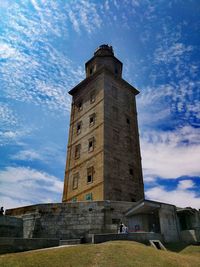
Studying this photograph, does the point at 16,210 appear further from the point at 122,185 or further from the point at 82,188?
the point at 122,185

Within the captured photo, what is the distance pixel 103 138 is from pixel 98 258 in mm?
20492

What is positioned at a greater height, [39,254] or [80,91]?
[80,91]

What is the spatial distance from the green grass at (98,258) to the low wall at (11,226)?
359 inches

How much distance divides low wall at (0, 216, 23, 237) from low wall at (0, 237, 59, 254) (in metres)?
6.22

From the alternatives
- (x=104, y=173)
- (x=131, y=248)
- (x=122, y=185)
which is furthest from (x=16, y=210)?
(x=131, y=248)

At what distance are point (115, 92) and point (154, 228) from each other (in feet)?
73.2

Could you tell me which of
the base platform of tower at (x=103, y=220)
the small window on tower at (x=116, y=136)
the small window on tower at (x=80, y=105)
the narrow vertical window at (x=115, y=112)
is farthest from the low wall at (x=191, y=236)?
the small window on tower at (x=80, y=105)

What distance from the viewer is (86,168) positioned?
32344 millimetres

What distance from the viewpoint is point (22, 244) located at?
15656mm

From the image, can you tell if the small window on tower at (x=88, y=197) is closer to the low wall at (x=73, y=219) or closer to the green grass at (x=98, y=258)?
the low wall at (x=73, y=219)

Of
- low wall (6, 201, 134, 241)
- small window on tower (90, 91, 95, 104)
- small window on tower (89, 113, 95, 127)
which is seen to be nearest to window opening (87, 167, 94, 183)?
small window on tower (89, 113, 95, 127)

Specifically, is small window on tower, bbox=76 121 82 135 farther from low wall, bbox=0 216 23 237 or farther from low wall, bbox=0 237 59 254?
low wall, bbox=0 237 59 254

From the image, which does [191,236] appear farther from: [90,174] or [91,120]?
[91,120]

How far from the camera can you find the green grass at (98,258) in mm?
11586
